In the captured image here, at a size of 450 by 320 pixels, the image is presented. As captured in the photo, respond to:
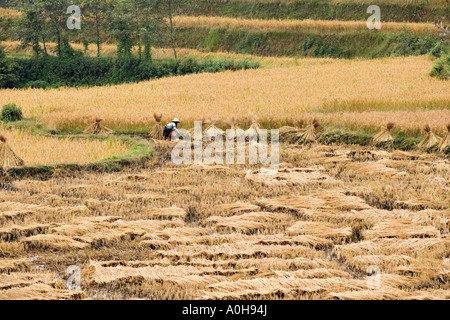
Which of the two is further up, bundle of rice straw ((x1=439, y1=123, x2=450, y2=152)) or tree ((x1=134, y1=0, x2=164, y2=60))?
tree ((x1=134, y1=0, x2=164, y2=60))

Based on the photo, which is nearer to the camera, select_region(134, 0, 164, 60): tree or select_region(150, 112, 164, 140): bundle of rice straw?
select_region(150, 112, 164, 140): bundle of rice straw

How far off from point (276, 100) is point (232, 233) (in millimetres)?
8644

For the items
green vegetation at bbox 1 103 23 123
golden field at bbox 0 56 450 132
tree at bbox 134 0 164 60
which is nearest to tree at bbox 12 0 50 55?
tree at bbox 134 0 164 60

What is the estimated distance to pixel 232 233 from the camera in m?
6.16

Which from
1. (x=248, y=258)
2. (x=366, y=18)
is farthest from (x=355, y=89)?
(x=366, y=18)

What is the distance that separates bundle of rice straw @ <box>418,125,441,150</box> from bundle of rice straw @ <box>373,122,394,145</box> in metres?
0.58

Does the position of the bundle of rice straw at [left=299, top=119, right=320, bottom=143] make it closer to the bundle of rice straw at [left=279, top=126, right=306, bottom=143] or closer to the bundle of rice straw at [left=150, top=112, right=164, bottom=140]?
the bundle of rice straw at [left=279, top=126, right=306, bottom=143]

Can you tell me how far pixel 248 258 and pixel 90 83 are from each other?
72.6 ft

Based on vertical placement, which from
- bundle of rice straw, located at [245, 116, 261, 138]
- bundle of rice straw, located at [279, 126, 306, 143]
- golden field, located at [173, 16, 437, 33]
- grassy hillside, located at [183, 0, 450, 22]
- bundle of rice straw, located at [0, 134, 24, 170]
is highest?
grassy hillside, located at [183, 0, 450, 22]

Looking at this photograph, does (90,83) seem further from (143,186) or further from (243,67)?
(143,186)

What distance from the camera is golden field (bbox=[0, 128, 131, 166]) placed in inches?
385

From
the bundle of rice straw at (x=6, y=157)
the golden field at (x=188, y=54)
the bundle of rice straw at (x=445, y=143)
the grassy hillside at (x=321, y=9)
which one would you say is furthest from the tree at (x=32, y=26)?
the bundle of rice straw at (x=445, y=143)

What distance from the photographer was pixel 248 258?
5418mm

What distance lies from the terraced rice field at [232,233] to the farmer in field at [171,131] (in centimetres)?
211
